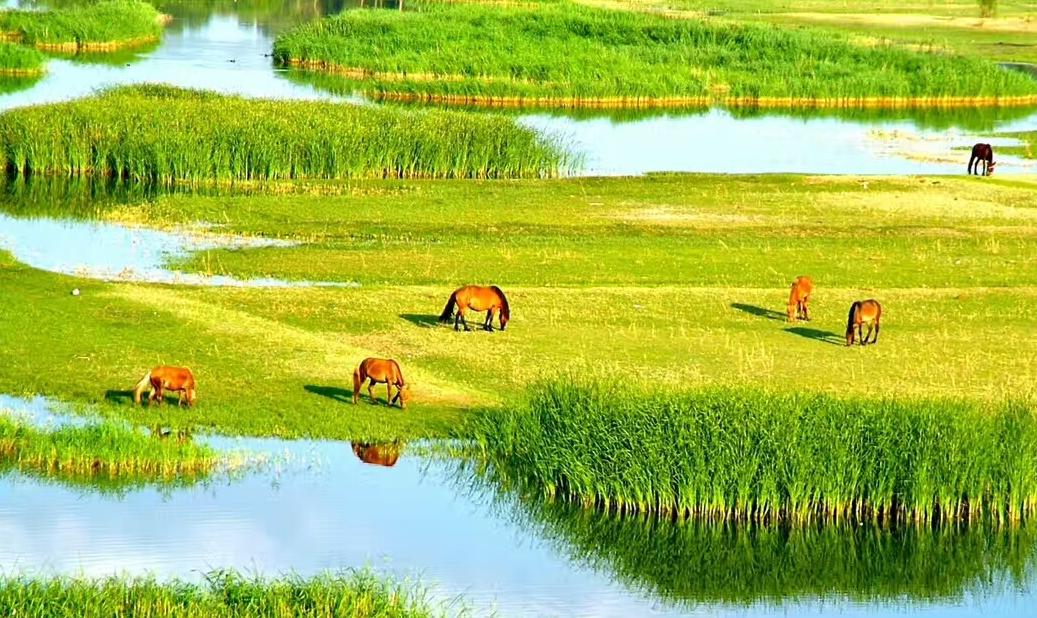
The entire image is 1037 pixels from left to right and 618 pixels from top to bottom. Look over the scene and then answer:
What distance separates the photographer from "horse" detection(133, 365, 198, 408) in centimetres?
2347

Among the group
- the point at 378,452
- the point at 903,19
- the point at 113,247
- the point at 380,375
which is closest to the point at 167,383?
the point at 380,375

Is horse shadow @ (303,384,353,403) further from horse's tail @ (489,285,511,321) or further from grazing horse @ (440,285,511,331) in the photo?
horse's tail @ (489,285,511,321)

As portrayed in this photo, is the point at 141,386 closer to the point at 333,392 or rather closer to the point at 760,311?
the point at 333,392

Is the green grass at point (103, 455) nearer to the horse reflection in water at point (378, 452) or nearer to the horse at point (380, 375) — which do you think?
the horse reflection in water at point (378, 452)

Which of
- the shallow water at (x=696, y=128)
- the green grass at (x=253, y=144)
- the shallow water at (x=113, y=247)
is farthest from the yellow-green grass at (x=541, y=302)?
the shallow water at (x=696, y=128)

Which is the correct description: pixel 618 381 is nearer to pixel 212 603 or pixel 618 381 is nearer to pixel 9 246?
pixel 212 603

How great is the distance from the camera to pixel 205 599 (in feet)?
52.9

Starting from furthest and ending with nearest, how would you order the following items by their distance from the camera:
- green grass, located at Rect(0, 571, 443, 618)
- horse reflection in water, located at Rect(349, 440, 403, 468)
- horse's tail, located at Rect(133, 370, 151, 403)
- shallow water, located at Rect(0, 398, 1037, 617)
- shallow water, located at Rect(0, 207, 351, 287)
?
1. shallow water, located at Rect(0, 207, 351, 287)
2. horse's tail, located at Rect(133, 370, 151, 403)
3. horse reflection in water, located at Rect(349, 440, 403, 468)
4. shallow water, located at Rect(0, 398, 1037, 617)
5. green grass, located at Rect(0, 571, 443, 618)

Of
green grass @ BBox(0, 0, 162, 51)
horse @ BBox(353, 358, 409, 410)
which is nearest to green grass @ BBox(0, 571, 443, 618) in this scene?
horse @ BBox(353, 358, 409, 410)

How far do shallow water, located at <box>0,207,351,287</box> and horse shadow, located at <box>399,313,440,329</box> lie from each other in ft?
11.3

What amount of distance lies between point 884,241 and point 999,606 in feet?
66.8

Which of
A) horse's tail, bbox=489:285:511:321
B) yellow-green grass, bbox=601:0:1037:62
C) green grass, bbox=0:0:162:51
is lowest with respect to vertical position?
horse's tail, bbox=489:285:511:321

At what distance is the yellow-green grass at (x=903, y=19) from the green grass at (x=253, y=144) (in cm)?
3754

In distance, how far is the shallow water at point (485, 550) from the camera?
18.6 meters
